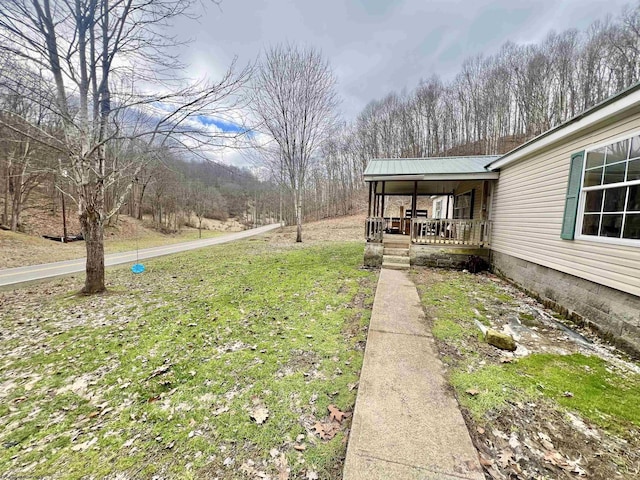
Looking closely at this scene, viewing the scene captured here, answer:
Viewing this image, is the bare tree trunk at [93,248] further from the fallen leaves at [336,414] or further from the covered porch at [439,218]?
the covered porch at [439,218]

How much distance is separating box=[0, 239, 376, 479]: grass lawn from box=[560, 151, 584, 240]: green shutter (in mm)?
4076

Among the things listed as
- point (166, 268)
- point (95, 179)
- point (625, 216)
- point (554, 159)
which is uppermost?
point (554, 159)

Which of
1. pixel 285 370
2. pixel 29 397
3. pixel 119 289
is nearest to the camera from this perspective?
pixel 29 397

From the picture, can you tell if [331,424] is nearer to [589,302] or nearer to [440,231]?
[589,302]

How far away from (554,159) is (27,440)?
907 cm

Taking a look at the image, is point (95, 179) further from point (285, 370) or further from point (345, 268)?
point (345, 268)

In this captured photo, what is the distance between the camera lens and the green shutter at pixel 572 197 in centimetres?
470

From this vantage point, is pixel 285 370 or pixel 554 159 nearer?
pixel 285 370

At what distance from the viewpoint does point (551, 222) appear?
17.8 ft

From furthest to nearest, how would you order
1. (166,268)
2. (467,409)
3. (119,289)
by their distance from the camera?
(166,268), (119,289), (467,409)

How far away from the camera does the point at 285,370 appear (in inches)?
120

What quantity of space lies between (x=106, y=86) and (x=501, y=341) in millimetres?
9134

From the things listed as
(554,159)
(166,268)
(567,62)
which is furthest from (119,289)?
(567,62)

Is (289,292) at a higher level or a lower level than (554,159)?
lower
